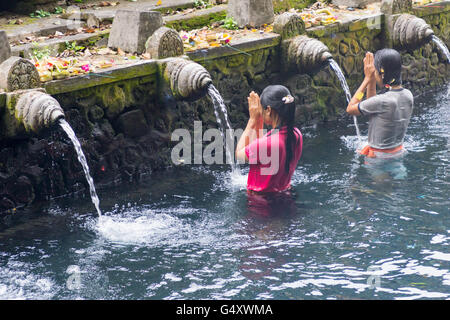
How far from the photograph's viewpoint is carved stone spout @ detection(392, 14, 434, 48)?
36.5ft

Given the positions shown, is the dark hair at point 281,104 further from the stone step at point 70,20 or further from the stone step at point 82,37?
the stone step at point 70,20

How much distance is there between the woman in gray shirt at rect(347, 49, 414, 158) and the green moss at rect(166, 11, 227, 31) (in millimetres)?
3446

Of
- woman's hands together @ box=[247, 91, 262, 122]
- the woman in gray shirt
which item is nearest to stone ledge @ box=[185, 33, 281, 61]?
the woman in gray shirt

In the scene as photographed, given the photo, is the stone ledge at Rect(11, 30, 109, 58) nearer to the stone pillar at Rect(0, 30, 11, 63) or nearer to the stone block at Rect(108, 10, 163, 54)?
the stone block at Rect(108, 10, 163, 54)

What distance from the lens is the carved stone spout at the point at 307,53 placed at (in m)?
9.63

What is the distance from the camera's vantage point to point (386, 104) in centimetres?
762

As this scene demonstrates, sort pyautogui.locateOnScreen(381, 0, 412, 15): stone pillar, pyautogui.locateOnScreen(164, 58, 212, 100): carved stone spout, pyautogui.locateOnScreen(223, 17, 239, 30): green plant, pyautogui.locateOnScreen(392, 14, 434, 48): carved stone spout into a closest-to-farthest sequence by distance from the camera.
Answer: pyautogui.locateOnScreen(164, 58, 212, 100): carved stone spout < pyautogui.locateOnScreen(223, 17, 239, 30): green plant < pyautogui.locateOnScreen(392, 14, 434, 48): carved stone spout < pyautogui.locateOnScreen(381, 0, 412, 15): stone pillar

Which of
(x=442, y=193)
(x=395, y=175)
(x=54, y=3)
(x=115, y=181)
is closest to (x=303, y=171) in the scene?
(x=395, y=175)

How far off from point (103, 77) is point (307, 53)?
3.22m

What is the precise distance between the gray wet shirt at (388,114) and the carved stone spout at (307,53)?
6.66 feet

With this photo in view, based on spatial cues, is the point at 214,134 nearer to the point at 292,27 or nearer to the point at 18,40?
the point at 292,27

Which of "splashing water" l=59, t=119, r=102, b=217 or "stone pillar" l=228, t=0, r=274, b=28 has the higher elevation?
"stone pillar" l=228, t=0, r=274, b=28

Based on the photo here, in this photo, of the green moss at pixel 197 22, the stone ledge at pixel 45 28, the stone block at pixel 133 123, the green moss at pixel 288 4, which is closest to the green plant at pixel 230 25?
the green moss at pixel 197 22

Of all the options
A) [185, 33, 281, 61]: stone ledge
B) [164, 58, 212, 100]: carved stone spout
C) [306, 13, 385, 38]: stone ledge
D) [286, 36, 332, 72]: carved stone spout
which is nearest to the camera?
[164, 58, 212, 100]: carved stone spout
